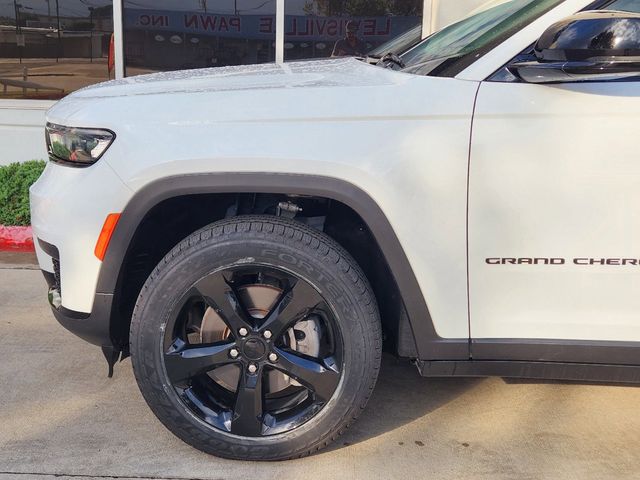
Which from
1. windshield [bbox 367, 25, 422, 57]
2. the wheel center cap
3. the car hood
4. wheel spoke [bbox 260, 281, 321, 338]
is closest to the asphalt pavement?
the wheel center cap

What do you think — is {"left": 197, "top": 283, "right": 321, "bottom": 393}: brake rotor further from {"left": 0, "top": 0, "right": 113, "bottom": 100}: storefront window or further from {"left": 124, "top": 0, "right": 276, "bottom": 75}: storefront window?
{"left": 0, "top": 0, "right": 113, "bottom": 100}: storefront window

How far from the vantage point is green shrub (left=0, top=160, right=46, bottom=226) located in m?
5.45

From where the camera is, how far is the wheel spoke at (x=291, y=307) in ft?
8.06

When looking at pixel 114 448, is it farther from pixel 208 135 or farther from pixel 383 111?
pixel 383 111

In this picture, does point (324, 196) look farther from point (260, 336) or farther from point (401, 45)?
point (401, 45)

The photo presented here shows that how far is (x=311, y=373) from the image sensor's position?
2520 mm

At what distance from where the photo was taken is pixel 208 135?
236 centimetres

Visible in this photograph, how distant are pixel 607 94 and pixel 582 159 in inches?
9.2

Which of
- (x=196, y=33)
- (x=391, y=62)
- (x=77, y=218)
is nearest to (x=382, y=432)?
(x=77, y=218)

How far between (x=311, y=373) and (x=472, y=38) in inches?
58.4

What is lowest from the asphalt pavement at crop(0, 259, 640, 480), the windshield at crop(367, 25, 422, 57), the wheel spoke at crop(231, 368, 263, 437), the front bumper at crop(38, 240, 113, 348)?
the asphalt pavement at crop(0, 259, 640, 480)

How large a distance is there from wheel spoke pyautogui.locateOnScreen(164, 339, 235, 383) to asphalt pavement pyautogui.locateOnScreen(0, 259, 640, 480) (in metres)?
0.38

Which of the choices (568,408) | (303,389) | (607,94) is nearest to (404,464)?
(303,389)

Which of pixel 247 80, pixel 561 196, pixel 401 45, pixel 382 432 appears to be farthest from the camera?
pixel 401 45
